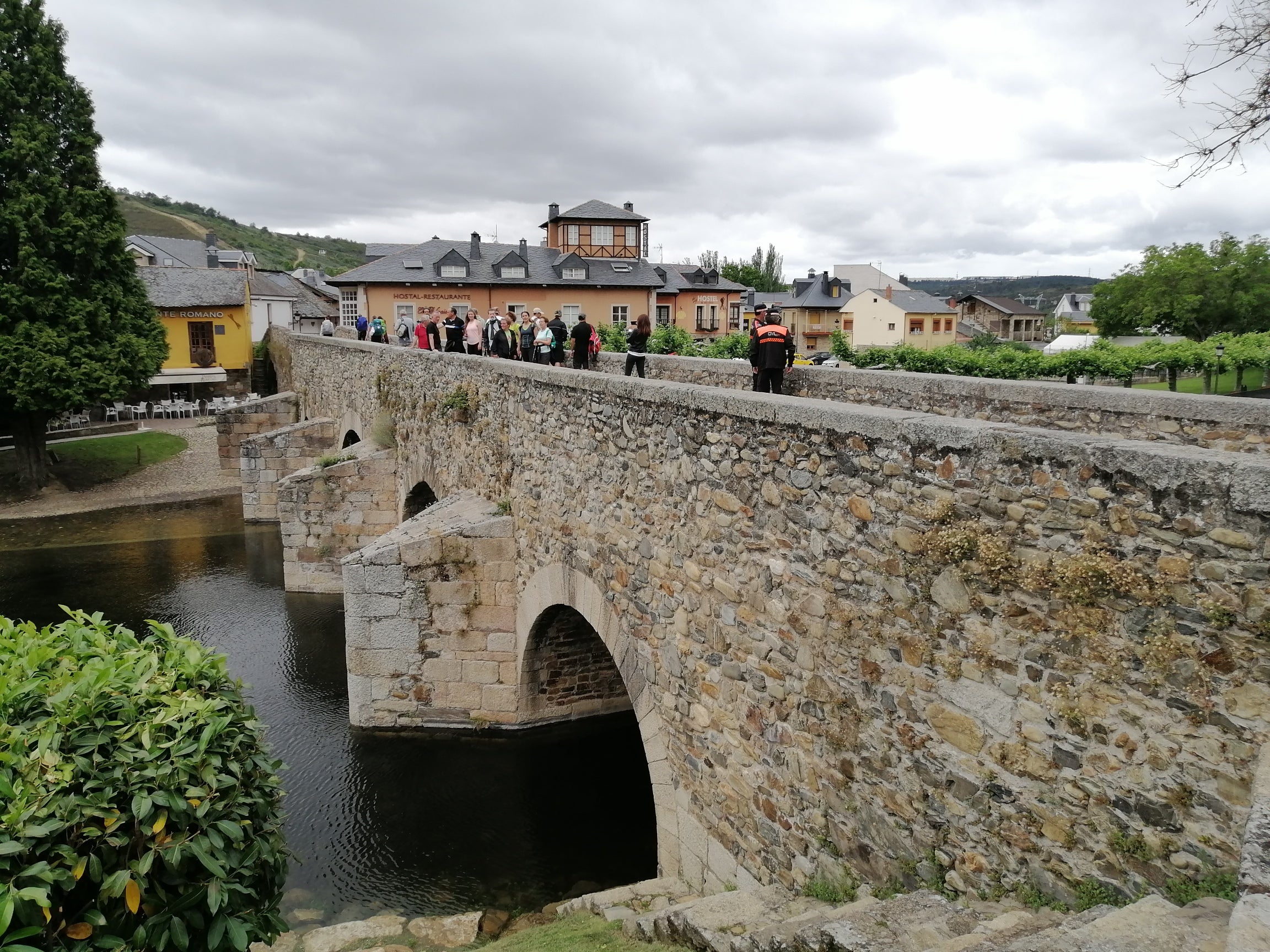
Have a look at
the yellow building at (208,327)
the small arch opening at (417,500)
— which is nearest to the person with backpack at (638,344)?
the small arch opening at (417,500)

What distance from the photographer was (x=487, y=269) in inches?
1587

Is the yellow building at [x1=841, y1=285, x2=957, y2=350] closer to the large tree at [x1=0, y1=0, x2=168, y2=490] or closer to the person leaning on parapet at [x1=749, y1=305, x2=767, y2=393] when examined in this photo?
the large tree at [x1=0, y1=0, x2=168, y2=490]

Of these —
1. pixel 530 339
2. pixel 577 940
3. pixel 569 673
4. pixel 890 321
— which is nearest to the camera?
pixel 577 940

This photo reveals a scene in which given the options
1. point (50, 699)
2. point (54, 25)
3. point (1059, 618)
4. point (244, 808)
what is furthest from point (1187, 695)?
point (54, 25)

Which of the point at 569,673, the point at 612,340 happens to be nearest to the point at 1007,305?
the point at 612,340

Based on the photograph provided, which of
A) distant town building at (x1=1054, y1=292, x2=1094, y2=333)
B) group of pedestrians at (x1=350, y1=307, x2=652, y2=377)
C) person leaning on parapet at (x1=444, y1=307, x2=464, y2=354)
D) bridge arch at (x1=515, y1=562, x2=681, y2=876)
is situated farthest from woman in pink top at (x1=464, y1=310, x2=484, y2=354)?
distant town building at (x1=1054, y1=292, x2=1094, y2=333)

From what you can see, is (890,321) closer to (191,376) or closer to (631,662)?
(191,376)

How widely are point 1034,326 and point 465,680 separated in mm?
87429

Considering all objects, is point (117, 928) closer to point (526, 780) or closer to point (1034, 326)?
point (526, 780)

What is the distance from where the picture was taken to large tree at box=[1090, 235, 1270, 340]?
45219 mm

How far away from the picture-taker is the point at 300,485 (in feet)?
55.5

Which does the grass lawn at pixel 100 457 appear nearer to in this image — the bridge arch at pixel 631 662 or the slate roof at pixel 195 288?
the slate roof at pixel 195 288

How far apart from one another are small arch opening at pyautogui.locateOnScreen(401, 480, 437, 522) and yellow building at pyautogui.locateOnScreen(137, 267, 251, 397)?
24.6 metres

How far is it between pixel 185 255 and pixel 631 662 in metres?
60.7
